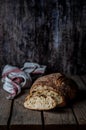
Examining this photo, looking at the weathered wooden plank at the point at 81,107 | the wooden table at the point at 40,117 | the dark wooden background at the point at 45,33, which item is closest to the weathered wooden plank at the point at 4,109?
the wooden table at the point at 40,117

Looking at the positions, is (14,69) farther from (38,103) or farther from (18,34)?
(38,103)

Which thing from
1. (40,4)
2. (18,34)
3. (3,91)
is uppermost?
(40,4)

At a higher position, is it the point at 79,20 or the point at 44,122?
the point at 79,20

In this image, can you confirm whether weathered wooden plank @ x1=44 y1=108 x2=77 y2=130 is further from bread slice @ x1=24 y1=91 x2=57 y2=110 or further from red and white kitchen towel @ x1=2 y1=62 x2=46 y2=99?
red and white kitchen towel @ x1=2 y1=62 x2=46 y2=99

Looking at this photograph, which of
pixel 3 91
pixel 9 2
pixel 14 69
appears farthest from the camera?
pixel 9 2

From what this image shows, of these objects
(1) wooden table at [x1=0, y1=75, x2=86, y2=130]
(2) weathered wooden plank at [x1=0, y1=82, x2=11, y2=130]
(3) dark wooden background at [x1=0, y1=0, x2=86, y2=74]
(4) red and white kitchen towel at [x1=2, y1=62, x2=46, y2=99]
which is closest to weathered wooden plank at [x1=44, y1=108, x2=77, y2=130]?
(1) wooden table at [x1=0, y1=75, x2=86, y2=130]

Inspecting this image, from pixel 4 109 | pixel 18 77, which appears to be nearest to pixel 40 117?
pixel 4 109

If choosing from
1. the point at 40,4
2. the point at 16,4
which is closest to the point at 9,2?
the point at 16,4
